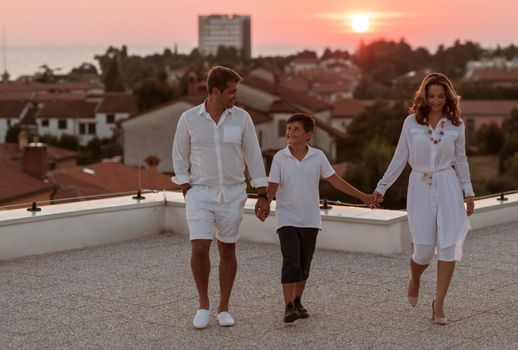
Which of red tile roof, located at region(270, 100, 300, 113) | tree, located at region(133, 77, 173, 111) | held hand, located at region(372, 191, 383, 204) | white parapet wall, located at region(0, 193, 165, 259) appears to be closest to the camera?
held hand, located at region(372, 191, 383, 204)

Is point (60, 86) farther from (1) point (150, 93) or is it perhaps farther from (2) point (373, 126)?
(2) point (373, 126)

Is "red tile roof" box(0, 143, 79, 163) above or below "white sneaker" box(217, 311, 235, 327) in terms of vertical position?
below

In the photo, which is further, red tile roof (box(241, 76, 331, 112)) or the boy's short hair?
red tile roof (box(241, 76, 331, 112))

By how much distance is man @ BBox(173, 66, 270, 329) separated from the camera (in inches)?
251

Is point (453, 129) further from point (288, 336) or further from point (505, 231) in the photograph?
point (505, 231)

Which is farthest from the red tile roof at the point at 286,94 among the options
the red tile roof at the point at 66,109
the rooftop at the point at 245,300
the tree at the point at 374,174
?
the rooftop at the point at 245,300

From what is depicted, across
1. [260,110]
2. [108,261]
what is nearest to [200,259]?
[108,261]

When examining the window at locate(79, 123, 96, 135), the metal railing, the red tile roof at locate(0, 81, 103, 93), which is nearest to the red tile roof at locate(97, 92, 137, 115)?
the window at locate(79, 123, 96, 135)

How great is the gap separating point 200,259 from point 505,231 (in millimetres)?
4970

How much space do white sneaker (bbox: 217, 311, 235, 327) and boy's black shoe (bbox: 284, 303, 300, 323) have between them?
317 mm

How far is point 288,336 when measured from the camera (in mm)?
6242

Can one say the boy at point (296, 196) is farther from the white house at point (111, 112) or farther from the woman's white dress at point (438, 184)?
the white house at point (111, 112)

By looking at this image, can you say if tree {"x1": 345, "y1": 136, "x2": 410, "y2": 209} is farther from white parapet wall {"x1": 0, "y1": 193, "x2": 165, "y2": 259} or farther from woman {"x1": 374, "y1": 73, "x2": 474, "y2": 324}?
woman {"x1": 374, "y1": 73, "x2": 474, "y2": 324}

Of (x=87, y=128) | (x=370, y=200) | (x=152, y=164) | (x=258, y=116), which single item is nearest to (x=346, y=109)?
(x=87, y=128)
